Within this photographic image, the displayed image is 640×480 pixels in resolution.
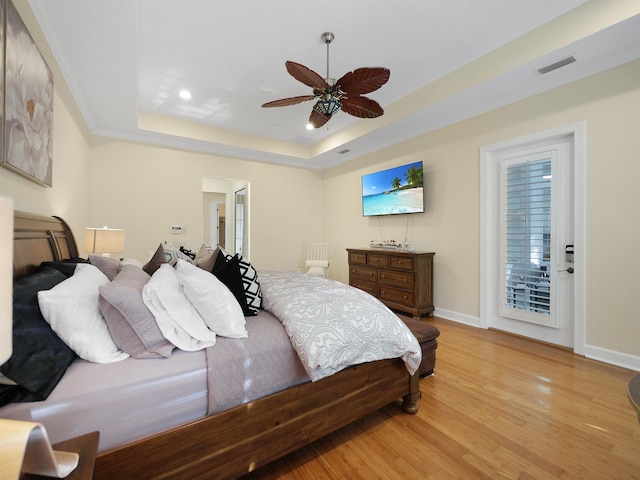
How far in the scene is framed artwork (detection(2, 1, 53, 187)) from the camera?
59.0 inches

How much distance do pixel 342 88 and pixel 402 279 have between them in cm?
253

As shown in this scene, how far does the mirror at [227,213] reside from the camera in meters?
5.72

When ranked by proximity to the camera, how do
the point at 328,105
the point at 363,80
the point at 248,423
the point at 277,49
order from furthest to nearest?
the point at 277,49, the point at 328,105, the point at 363,80, the point at 248,423

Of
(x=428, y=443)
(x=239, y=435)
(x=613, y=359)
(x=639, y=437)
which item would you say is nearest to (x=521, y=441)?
(x=428, y=443)

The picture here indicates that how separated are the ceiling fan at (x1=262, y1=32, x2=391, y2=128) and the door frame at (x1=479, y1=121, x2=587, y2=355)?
1.69 m

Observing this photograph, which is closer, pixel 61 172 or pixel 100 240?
pixel 61 172

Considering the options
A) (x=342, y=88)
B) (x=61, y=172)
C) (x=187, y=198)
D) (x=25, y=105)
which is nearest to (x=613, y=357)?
(x=342, y=88)

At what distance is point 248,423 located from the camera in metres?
1.23

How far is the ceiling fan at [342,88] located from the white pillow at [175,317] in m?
A: 1.78

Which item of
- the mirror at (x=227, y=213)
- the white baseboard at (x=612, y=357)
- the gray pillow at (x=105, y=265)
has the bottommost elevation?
the white baseboard at (x=612, y=357)

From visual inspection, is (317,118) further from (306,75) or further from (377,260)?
(377,260)

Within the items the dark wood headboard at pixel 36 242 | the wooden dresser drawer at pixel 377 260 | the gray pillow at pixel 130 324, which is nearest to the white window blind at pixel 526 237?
the wooden dresser drawer at pixel 377 260

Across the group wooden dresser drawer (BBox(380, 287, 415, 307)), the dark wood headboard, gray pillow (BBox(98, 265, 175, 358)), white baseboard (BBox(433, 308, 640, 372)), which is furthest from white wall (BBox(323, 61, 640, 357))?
the dark wood headboard

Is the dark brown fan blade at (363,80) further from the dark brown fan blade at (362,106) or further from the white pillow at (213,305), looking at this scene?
the white pillow at (213,305)
